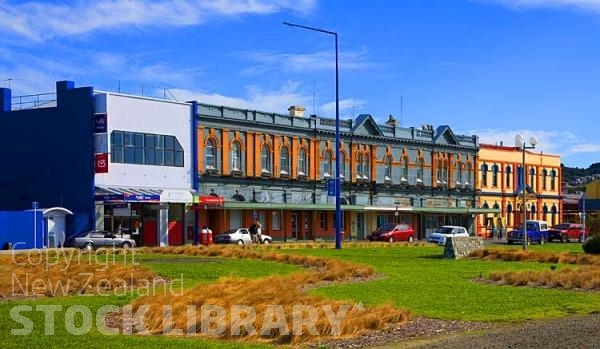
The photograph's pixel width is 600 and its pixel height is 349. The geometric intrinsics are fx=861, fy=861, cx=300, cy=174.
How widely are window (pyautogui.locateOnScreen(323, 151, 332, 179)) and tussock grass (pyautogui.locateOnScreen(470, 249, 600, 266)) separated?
36.2 m

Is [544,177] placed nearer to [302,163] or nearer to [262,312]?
[302,163]

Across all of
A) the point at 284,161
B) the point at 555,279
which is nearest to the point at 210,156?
the point at 284,161

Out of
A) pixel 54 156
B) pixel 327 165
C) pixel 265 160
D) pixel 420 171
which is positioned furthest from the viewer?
pixel 420 171

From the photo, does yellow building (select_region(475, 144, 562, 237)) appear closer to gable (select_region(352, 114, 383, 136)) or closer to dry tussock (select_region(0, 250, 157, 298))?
gable (select_region(352, 114, 383, 136))

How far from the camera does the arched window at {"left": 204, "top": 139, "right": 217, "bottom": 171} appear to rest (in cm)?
6219

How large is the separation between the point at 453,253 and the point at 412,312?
2101 cm

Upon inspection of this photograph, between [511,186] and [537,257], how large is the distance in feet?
200

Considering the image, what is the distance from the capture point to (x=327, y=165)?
72.8 m

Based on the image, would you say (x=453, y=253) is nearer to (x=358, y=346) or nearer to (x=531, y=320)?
(x=531, y=320)

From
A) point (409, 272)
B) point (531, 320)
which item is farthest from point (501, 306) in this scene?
point (409, 272)

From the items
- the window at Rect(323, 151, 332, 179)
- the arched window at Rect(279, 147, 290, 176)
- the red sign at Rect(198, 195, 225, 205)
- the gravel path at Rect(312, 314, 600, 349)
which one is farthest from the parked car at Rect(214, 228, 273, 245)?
the gravel path at Rect(312, 314, 600, 349)

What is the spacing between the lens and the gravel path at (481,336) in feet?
40.6

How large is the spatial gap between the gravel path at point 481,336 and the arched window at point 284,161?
5346 centimetres

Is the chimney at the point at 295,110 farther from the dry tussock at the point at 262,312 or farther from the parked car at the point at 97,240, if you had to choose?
the dry tussock at the point at 262,312
